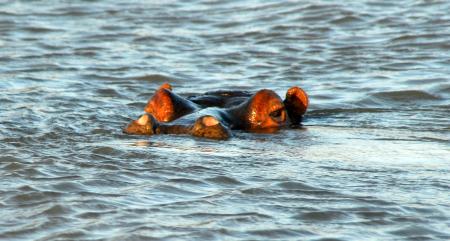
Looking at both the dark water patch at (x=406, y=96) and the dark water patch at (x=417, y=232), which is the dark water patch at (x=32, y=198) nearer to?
the dark water patch at (x=417, y=232)

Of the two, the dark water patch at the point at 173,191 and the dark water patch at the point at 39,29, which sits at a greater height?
the dark water patch at the point at 39,29

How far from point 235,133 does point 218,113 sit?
24 cm

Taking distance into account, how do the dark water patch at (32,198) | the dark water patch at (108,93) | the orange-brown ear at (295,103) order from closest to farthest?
1. the dark water patch at (32,198)
2. the orange-brown ear at (295,103)
3. the dark water patch at (108,93)

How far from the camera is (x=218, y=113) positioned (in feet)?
29.4

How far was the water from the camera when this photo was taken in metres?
6.27

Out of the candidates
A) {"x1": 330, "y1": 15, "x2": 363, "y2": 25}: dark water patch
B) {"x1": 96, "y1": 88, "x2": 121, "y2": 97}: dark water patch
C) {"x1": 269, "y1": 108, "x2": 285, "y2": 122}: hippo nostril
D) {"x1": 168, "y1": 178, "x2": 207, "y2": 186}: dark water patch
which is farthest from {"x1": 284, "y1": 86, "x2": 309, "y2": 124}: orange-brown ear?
{"x1": 330, "y1": 15, "x2": 363, "y2": 25}: dark water patch

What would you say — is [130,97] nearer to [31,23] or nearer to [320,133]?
[320,133]

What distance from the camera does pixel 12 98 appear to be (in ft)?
35.2

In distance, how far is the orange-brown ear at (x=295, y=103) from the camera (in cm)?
963

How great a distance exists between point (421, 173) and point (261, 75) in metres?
5.40

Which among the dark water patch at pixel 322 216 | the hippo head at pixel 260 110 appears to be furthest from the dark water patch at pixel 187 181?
the hippo head at pixel 260 110

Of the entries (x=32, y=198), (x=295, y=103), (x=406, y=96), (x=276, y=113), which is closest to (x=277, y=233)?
(x=32, y=198)

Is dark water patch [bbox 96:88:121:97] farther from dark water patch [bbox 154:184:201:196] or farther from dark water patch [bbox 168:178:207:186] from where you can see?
dark water patch [bbox 154:184:201:196]

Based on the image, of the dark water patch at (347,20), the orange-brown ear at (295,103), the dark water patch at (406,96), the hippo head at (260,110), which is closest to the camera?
the hippo head at (260,110)
